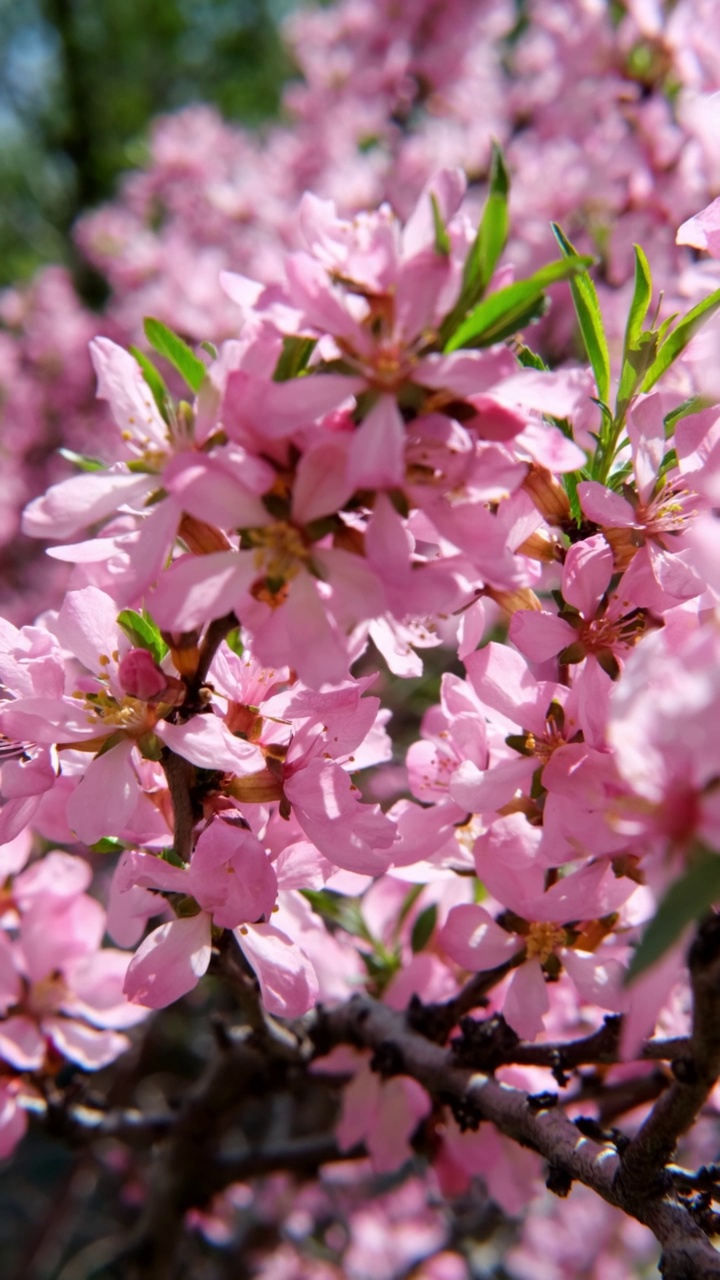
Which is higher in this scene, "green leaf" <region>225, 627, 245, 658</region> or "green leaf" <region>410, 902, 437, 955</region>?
"green leaf" <region>225, 627, 245, 658</region>

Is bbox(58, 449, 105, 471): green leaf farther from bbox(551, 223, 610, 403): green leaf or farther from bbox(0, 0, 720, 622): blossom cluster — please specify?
bbox(0, 0, 720, 622): blossom cluster

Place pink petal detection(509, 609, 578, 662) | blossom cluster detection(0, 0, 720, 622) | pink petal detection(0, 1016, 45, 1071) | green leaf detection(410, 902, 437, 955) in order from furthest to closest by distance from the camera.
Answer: blossom cluster detection(0, 0, 720, 622) < green leaf detection(410, 902, 437, 955) < pink petal detection(0, 1016, 45, 1071) < pink petal detection(509, 609, 578, 662)

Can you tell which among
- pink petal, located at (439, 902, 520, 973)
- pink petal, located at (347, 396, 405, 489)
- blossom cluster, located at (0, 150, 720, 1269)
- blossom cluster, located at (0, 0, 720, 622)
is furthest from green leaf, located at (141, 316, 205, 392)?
blossom cluster, located at (0, 0, 720, 622)

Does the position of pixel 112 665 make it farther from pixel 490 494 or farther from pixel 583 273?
pixel 583 273

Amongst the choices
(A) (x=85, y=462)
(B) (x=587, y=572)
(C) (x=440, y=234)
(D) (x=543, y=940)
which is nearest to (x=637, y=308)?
(B) (x=587, y=572)

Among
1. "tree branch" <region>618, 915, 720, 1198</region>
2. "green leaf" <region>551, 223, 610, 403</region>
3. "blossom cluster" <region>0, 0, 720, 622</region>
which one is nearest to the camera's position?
"tree branch" <region>618, 915, 720, 1198</region>

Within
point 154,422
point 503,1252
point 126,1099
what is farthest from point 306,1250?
point 154,422

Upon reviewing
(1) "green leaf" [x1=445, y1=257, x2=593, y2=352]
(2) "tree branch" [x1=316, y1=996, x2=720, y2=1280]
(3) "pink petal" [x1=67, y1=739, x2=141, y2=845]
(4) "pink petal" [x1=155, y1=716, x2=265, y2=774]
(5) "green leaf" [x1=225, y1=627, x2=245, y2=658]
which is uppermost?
(1) "green leaf" [x1=445, y1=257, x2=593, y2=352]

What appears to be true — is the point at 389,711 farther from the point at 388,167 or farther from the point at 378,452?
the point at 388,167
